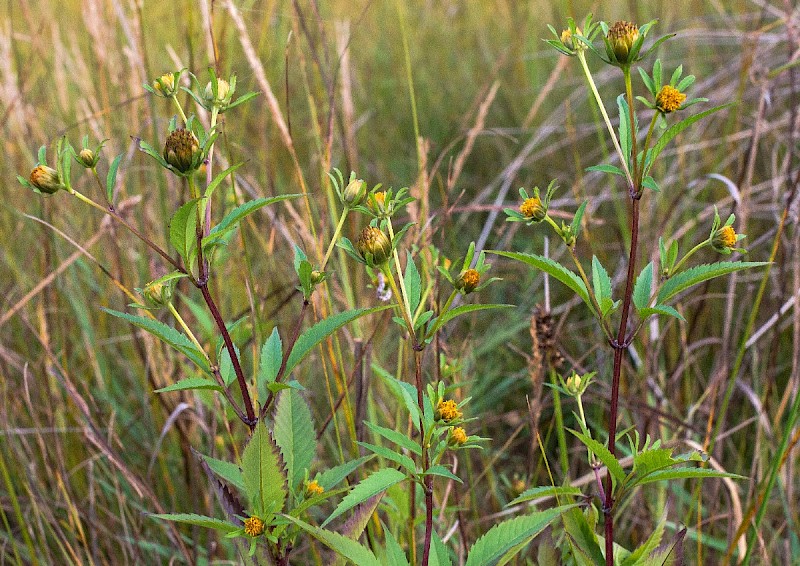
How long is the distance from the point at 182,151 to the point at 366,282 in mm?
1187

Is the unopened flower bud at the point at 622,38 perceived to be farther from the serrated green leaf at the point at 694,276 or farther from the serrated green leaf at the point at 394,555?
the serrated green leaf at the point at 394,555

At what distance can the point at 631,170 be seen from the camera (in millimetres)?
750

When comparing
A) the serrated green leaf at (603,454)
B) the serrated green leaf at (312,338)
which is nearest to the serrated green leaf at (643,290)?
the serrated green leaf at (603,454)

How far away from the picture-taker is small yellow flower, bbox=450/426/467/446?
2.52ft

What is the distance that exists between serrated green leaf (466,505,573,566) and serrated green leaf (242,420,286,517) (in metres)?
0.19

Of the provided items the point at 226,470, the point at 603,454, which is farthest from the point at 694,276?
the point at 226,470

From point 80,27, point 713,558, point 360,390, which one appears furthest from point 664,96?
point 80,27

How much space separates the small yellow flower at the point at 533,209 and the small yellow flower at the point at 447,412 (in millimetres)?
188

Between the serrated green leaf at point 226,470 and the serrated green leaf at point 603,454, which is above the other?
the serrated green leaf at point 603,454

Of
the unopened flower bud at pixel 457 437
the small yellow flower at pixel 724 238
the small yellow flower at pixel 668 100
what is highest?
the small yellow flower at pixel 668 100

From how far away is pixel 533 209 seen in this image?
75 centimetres

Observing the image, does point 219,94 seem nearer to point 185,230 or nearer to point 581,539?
point 185,230

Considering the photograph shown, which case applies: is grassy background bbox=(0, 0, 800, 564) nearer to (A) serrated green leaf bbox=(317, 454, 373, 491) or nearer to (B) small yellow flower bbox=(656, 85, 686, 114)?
(A) serrated green leaf bbox=(317, 454, 373, 491)

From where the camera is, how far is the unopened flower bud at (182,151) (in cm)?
67
